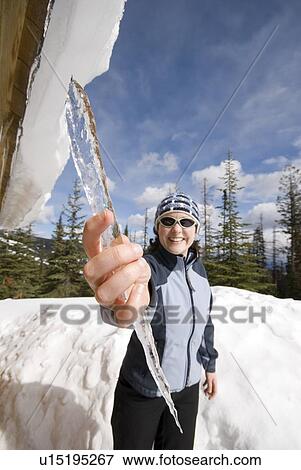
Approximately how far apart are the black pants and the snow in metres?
1.63

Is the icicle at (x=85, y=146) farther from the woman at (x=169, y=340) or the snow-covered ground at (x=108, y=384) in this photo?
the snow-covered ground at (x=108, y=384)

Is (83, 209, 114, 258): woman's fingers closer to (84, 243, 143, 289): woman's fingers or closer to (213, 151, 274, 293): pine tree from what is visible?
(84, 243, 143, 289): woman's fingers

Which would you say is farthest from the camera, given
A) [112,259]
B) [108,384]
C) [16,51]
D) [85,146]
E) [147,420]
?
[108,384]

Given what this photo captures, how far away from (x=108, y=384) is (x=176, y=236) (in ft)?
8.63

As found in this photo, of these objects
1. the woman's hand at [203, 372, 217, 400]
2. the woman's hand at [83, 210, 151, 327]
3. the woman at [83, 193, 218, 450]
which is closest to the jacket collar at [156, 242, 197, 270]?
the woman at [83, 193, 218, 450]

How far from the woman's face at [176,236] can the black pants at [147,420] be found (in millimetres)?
952

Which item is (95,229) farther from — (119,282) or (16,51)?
(16,51)

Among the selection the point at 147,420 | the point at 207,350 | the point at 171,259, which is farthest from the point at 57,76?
the point at 207,350

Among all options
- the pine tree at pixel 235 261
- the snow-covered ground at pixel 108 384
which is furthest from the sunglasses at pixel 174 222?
the pine tree at pixel 235 261

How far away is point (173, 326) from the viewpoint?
163 cm

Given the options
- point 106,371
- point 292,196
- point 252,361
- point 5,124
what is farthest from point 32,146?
point 292,196

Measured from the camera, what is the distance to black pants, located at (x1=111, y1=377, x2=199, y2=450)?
1593 mm

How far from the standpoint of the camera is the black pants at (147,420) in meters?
1.59

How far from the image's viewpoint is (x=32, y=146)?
1.74 metres
